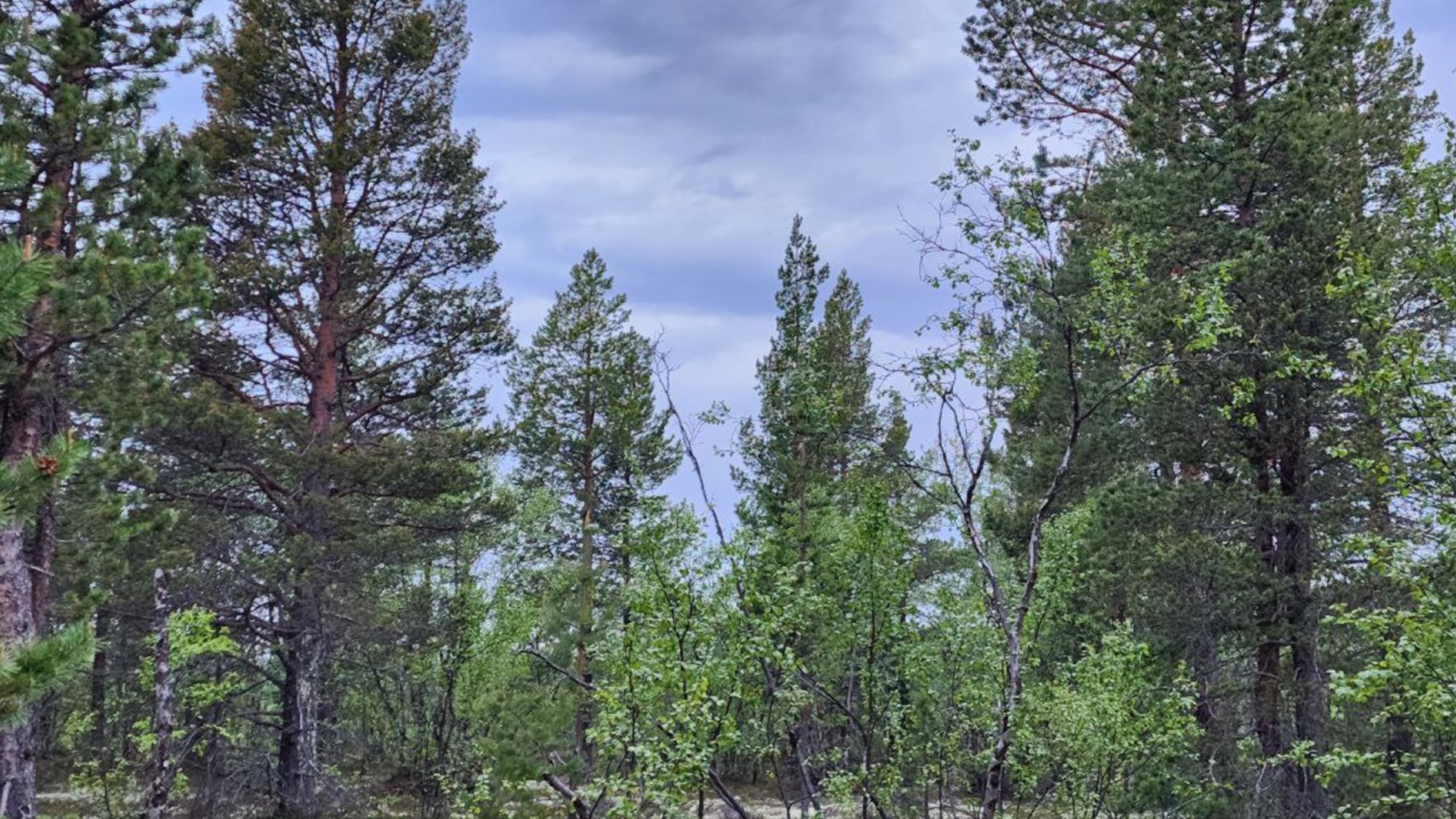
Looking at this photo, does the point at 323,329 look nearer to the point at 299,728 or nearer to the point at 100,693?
the point at 299,728

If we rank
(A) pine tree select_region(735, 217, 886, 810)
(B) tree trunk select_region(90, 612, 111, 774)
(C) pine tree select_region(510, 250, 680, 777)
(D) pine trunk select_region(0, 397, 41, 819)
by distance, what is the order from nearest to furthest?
(A) pine tree select_region(735, 217, 886, 810) → (D) pine trunk select_region(0, 397, 41, 819) → (B) tree trunk select_region(90, 612, 111, 774) → (C) pine tree select_region(510, 250, 680, 777)

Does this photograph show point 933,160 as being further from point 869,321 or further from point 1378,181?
point 869,321

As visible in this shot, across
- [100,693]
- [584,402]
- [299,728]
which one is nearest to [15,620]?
[299,728]

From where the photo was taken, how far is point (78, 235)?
8.98 meters

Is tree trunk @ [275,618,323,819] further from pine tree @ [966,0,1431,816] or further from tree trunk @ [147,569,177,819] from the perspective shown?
pine tree @ [966,0,1431,816]

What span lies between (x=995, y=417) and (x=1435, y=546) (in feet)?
14.2

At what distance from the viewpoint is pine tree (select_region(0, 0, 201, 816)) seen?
27.1 feet

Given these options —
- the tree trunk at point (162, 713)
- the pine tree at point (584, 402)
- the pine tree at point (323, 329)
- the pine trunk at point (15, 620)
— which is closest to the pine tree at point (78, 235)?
the pine trunk at point (15, 620)

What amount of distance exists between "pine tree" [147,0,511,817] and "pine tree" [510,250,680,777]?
20.4ft

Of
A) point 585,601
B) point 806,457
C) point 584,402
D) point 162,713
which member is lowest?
point 162,713

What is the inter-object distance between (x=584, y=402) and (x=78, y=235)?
566 inches

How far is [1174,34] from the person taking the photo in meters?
10.7

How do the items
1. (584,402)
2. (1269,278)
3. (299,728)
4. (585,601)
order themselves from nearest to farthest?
(1269,278), (299,728), (585,601), (584,402)

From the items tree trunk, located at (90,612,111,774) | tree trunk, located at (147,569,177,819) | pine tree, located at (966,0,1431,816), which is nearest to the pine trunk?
tree trunk, located at (147,569,177,819)
